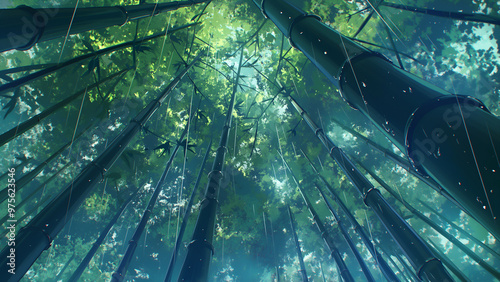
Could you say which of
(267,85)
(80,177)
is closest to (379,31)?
(267,85)

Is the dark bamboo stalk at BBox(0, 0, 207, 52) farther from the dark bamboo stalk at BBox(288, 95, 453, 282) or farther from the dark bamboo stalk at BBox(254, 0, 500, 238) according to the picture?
the dark bamboo stalk at BBox(288, 95, 453, 282)

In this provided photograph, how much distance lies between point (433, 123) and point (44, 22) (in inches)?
95.1

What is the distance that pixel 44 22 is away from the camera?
1.56 m

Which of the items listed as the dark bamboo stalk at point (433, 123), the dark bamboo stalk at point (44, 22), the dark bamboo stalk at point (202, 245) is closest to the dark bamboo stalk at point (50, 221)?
the dark bamboo stalk at point (202, 245)

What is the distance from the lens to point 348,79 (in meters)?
1.13

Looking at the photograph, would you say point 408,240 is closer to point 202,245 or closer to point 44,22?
point 202,245

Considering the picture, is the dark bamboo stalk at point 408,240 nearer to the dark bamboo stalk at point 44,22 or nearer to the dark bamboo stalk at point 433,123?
the dark bamboo stalk at point 433,123

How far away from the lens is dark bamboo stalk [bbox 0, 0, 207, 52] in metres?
1.37

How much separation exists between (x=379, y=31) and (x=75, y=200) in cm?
1226

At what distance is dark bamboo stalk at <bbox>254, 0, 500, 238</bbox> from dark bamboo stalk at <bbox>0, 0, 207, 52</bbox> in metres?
1.98

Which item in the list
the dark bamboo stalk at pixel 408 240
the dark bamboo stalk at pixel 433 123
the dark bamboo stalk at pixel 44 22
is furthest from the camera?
the dark bamboo stalk at pixel 408 240

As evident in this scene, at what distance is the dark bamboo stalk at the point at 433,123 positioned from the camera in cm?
61

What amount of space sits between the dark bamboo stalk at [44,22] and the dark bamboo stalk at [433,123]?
1.98m

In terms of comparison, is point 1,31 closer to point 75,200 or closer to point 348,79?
point 75,200
